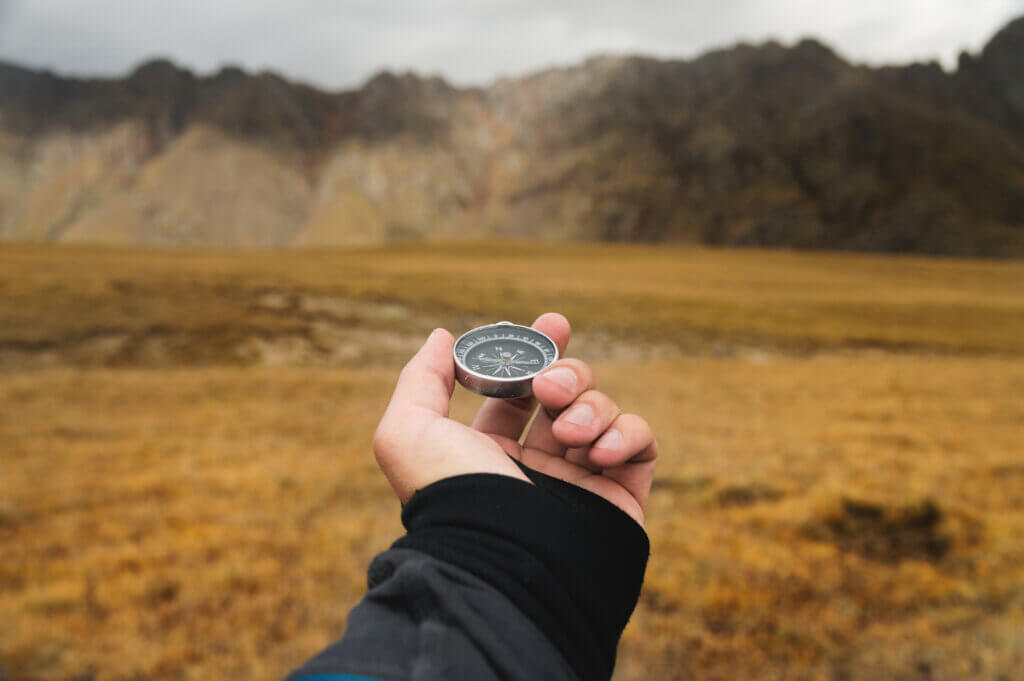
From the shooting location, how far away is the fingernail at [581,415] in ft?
7.57

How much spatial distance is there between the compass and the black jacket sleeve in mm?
571

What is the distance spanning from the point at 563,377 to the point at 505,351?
64 cm

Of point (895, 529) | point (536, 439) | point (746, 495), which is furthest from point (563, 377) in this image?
point (746, 495)

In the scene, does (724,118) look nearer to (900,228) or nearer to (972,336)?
(900,228)

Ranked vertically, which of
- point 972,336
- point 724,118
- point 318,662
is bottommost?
point 972,336

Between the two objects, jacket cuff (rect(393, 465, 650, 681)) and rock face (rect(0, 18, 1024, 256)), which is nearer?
jacket cuff (rect(393, 465, 650, 681))

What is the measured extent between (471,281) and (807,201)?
468ft

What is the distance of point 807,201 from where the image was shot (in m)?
160

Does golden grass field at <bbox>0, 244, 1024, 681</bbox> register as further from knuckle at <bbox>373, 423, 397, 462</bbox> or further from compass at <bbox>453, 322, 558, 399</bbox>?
knuckle at <bbox>373, 423, 397, 462</bbox>

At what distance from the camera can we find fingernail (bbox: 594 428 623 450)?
230 cm

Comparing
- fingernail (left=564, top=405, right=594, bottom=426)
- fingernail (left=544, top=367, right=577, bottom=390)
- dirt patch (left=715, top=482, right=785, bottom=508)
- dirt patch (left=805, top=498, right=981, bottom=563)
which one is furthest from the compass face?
dirt patch (left=715, top=482, right=785, bottom=508)

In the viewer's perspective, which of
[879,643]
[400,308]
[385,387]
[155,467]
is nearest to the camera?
[879,643]

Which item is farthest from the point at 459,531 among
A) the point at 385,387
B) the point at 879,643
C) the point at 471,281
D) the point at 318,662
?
the point at 471,281

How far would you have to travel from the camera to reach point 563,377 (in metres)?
2.47
